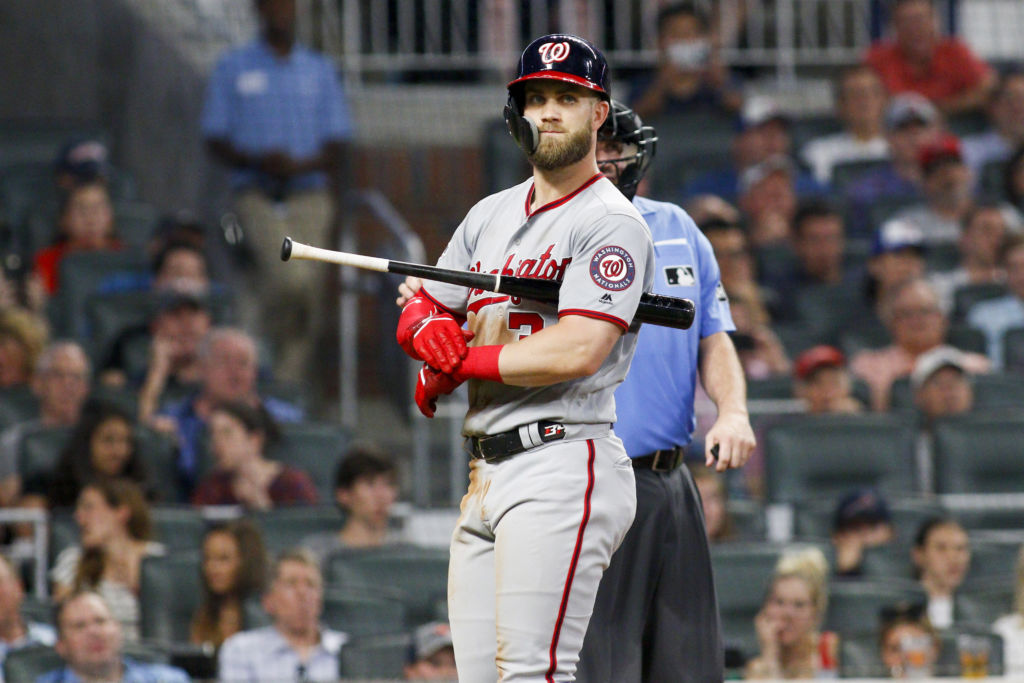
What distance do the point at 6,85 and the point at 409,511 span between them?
5.15m

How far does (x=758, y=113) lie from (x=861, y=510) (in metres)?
3.88

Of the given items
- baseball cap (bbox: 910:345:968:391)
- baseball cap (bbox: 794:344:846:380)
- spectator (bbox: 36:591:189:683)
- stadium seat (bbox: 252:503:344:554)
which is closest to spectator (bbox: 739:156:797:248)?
baseball cap (bbox: 910:345:968:391)

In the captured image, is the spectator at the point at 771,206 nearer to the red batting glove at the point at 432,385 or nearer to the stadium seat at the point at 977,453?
the stadium seat at the point at 977,453

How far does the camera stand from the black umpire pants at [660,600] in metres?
3.30

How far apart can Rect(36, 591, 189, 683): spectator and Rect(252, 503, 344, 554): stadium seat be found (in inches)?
45.9

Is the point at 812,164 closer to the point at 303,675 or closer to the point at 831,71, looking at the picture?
the point at 831,71

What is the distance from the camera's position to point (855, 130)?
988 cm

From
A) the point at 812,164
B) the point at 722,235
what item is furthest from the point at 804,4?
the point at 722,235

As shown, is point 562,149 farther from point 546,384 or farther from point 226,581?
point 226,581

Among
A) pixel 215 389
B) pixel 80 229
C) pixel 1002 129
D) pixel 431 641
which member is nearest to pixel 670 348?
pixel 431 641

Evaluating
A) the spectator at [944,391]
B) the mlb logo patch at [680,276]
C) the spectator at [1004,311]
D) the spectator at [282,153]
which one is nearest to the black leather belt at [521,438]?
the mlb logo patch at [680,276]

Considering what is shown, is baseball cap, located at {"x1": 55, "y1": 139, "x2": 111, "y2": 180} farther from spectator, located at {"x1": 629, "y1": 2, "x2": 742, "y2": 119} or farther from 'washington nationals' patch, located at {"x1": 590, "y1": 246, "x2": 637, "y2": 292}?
'washington nationals' patch, located at {"x1": 590, "y1": 246, "x2": 637, "y2": 292}

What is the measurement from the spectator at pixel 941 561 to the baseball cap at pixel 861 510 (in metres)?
0.19

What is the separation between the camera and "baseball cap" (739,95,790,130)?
9531mm
